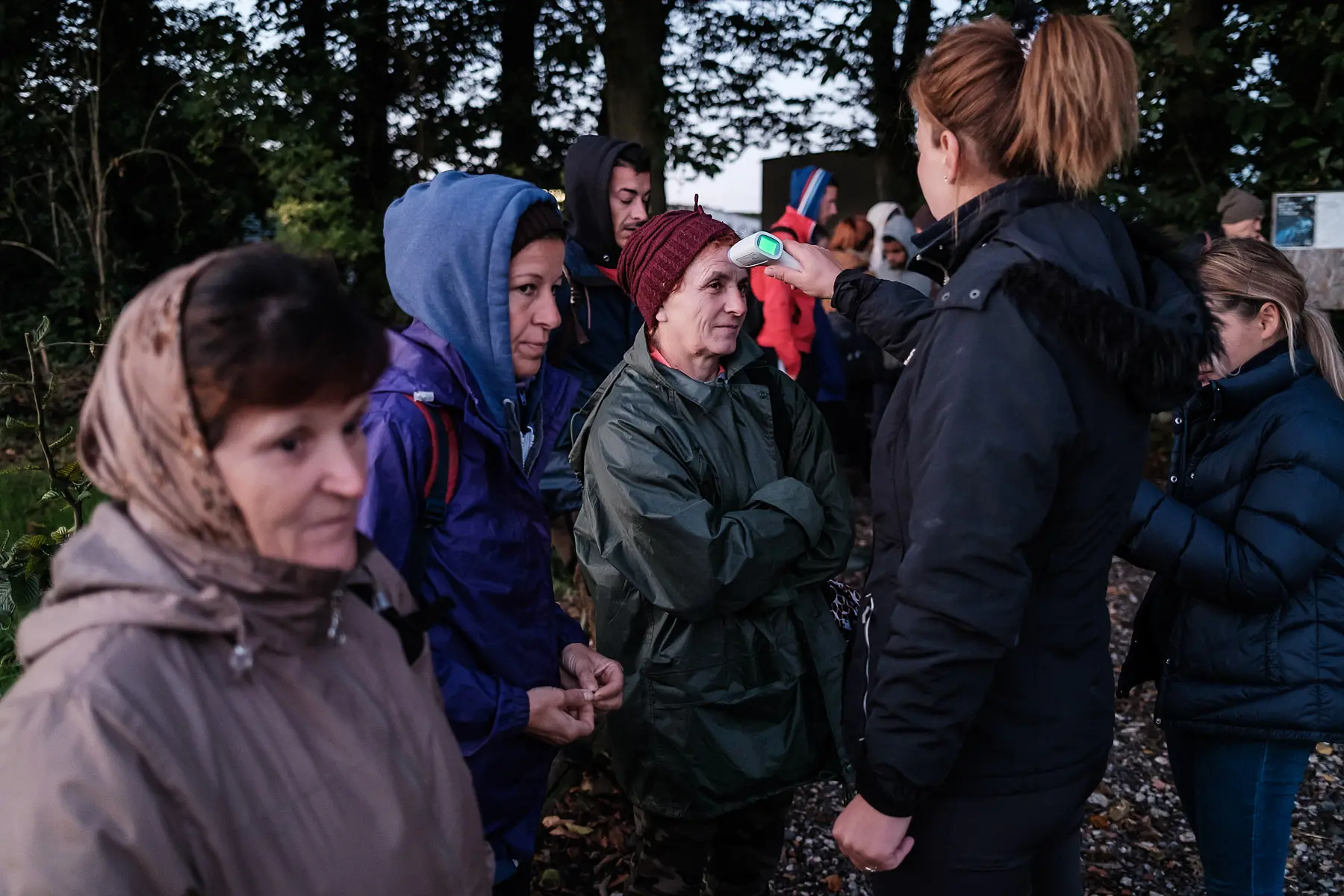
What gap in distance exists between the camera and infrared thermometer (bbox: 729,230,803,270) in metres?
2.44

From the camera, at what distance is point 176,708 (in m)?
1.08

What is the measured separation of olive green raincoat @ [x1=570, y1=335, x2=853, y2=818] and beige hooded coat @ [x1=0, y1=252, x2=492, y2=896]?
1.15 meters

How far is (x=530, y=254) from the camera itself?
213 cm

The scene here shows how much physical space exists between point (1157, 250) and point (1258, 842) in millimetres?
1399

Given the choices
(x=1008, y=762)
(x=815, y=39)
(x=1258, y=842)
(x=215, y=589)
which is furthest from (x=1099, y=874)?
(x=815, y=39)

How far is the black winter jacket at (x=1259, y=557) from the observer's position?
2.19 meters

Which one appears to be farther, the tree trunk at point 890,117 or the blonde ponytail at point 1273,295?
the tree trunk at point 890,117

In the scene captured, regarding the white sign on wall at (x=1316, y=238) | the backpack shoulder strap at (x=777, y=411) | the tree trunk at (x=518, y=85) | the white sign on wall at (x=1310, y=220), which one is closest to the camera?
the backpack shoulder strap at (x=777, y=411)

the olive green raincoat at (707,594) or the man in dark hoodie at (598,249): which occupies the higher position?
the man in dark hoodie at (598,249)

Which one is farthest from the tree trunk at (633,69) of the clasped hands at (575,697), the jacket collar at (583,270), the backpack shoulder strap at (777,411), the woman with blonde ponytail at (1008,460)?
the woman with blonde ponytail at (1008,460)

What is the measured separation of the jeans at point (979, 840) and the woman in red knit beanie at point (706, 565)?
0.67 metres

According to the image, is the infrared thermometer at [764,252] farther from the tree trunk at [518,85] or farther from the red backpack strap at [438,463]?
the tree trunk at [518,85]

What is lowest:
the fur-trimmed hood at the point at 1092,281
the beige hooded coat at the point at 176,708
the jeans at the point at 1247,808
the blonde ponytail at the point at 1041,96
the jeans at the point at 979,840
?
the jeans at the point at 1247,808

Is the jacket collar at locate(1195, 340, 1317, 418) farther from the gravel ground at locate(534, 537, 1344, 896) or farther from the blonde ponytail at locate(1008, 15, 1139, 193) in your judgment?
the gravel ground at locate(534, 537, 1344, 896)
